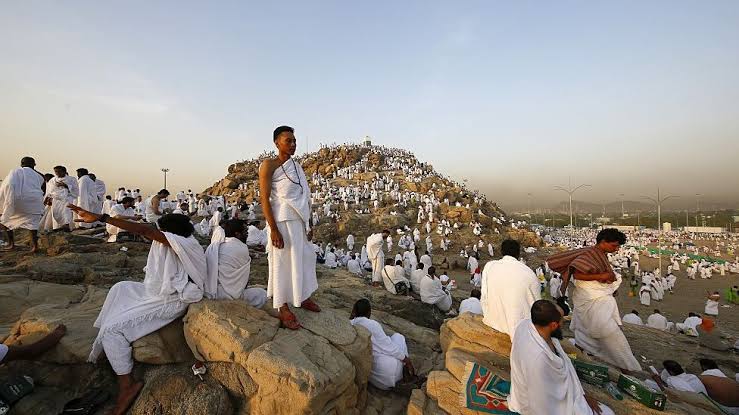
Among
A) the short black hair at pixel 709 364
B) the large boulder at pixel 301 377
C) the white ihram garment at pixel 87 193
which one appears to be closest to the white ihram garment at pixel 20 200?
the white ihram garment at pixel 87 193

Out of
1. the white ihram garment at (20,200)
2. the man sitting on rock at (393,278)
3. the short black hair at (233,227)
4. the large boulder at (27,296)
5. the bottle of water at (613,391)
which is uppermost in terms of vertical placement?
the white ihram garment at (20,200)

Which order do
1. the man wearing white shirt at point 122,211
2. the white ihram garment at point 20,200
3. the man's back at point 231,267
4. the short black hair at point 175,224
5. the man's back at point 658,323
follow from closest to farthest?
the short black hair at point 175,224
the man's back at point 231,267
the white ihram garment at point 20,200
the man wearing white shirt at point 122,211
the man's back at point 658,323

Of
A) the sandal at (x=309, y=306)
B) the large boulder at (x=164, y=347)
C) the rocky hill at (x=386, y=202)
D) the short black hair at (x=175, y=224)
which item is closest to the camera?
the large boulder at (x=164, y=347)

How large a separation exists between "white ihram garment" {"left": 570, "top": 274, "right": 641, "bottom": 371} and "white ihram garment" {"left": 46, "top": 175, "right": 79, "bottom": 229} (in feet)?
37.8

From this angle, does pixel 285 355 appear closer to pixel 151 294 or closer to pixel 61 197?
pixel 151 294

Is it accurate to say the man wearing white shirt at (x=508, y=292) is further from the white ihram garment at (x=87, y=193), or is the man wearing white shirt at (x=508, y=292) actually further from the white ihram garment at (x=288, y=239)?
the white ihram garment at (x=87, y=193)

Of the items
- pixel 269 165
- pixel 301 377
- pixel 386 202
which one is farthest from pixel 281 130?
pixel 386 202

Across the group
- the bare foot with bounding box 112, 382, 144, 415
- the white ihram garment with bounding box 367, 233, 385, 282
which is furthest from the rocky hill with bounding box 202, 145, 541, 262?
the bare foot with bounding box 112, 382, 144, 415

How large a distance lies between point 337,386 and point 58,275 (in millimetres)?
5598

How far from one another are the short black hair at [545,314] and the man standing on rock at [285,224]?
2.39 metres

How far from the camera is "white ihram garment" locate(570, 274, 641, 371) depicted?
15.7 ft

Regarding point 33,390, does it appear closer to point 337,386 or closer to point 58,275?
point 337,386

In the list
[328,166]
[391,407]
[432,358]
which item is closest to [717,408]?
[432,358]

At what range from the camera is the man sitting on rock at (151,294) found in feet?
10.8
